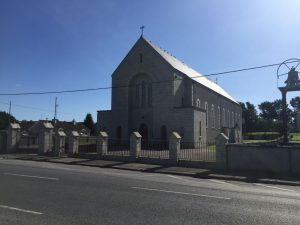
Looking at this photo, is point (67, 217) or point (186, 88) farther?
point (186, 88)

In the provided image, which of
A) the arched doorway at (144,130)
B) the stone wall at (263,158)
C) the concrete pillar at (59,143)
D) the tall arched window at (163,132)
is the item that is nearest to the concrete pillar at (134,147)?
the stone wall at (263,158)

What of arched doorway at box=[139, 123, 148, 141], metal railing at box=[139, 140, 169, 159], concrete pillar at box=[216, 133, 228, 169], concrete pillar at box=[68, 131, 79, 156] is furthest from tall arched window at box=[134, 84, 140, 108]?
concrete pillar at box=[216, 133, 228, 169]

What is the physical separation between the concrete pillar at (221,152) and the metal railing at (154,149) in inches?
164

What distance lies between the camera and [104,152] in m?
24.1

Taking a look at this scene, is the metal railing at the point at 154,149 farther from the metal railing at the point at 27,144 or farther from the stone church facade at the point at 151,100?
the stone church facade at the point at 151,100

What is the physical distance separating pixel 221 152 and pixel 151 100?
2162 cm

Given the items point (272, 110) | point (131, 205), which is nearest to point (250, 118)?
point (272, 110)

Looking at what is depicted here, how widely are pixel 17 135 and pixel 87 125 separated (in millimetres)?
61697

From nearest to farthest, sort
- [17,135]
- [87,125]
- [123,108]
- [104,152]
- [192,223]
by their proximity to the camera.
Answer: [192,223]
[104,152]
[17,135]
[123,108]
[87,125]

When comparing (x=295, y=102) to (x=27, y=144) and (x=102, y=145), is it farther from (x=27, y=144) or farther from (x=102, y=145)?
(x=102, y=145)

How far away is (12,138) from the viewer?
29969 mm

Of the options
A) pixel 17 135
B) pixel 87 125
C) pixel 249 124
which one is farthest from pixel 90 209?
pixel 249 124

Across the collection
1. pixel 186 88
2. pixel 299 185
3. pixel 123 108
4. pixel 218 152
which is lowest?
pixel 299 185

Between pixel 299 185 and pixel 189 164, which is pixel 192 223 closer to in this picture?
pixel 299 185
